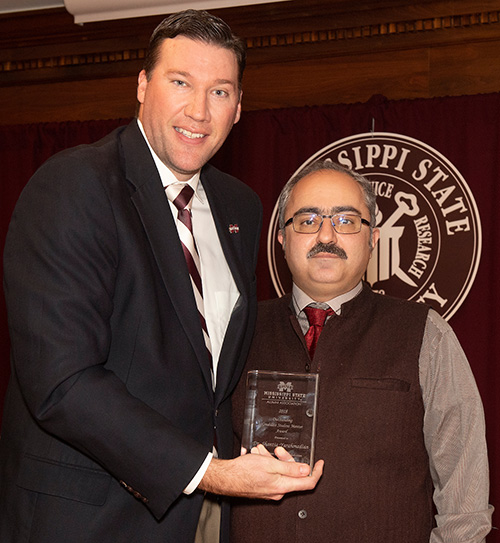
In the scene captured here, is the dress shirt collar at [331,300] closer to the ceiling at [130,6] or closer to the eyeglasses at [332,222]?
the eyeglasses at [332,222]

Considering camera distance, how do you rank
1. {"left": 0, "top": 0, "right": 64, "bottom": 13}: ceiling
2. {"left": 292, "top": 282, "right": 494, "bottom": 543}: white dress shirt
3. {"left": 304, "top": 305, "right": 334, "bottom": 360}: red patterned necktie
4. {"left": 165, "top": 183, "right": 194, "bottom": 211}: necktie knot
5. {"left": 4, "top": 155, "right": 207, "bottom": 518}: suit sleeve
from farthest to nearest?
{"left": 0, "top": 0, "right": 64, "bottom": 13}: ceiling
{"left": 304, "top": 305, "right": 334, "bottom": 360}: red patterned necktie
{"left": 292, "top": 282, "right": 494, "bottom": 543}: white dress shirt
{"left": 165, "top": 183, "right": 194, "bottom": 211}: necktie knot
{"left": 4, "top": 155, "right": 207, "bottom": 518}: suit sleeve

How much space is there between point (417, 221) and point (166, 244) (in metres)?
2.56

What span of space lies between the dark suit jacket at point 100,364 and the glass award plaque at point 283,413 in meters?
0.13

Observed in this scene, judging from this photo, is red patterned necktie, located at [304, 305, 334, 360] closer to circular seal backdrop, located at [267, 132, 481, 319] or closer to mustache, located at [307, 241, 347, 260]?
mustache, located at [307, 241, 347, 260]

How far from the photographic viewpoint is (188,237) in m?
1.84

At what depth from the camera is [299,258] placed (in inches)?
86.7

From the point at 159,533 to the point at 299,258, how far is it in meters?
0.90

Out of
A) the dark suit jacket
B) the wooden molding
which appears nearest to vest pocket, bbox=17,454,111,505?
the dark suit jacket

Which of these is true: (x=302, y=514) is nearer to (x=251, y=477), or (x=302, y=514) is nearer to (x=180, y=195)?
(x=251, y=477)

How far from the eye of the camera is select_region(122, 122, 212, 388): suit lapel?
1.64 m

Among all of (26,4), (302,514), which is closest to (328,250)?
(302,514)

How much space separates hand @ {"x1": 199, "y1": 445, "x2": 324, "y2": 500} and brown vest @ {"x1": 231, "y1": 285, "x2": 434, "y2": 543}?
385 mm

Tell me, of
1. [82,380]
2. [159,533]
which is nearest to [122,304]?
[82,380]

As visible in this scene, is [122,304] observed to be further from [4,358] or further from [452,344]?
[4,358]
